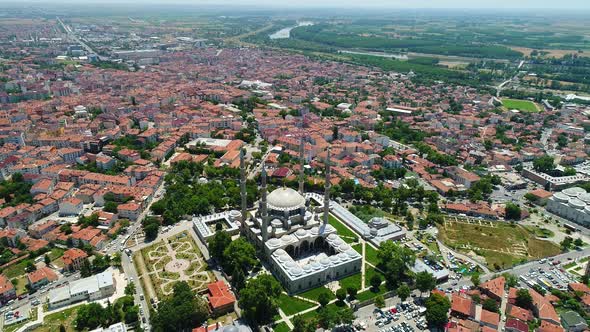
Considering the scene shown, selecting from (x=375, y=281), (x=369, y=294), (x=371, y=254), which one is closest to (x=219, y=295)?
(x=369, y=294)

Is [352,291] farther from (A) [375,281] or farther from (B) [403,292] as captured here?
(B) [403,292]

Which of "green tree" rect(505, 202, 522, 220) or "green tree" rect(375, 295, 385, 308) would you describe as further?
"green tree" rect(505, 202, 522, 220)

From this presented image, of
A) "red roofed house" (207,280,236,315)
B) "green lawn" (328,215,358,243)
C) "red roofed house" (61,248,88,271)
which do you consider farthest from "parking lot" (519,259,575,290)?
"red roofed house" (61,248,88,271)

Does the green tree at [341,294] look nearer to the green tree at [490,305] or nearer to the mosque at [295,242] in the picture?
the mosque at [295,242]

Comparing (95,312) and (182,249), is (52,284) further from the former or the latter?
(182,249)

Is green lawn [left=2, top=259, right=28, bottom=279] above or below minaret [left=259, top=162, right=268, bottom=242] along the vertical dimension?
below

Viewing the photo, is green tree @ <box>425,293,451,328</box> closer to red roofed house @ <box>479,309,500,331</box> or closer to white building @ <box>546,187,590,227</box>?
red roofed house @ <box>479,309,500,331</box>
